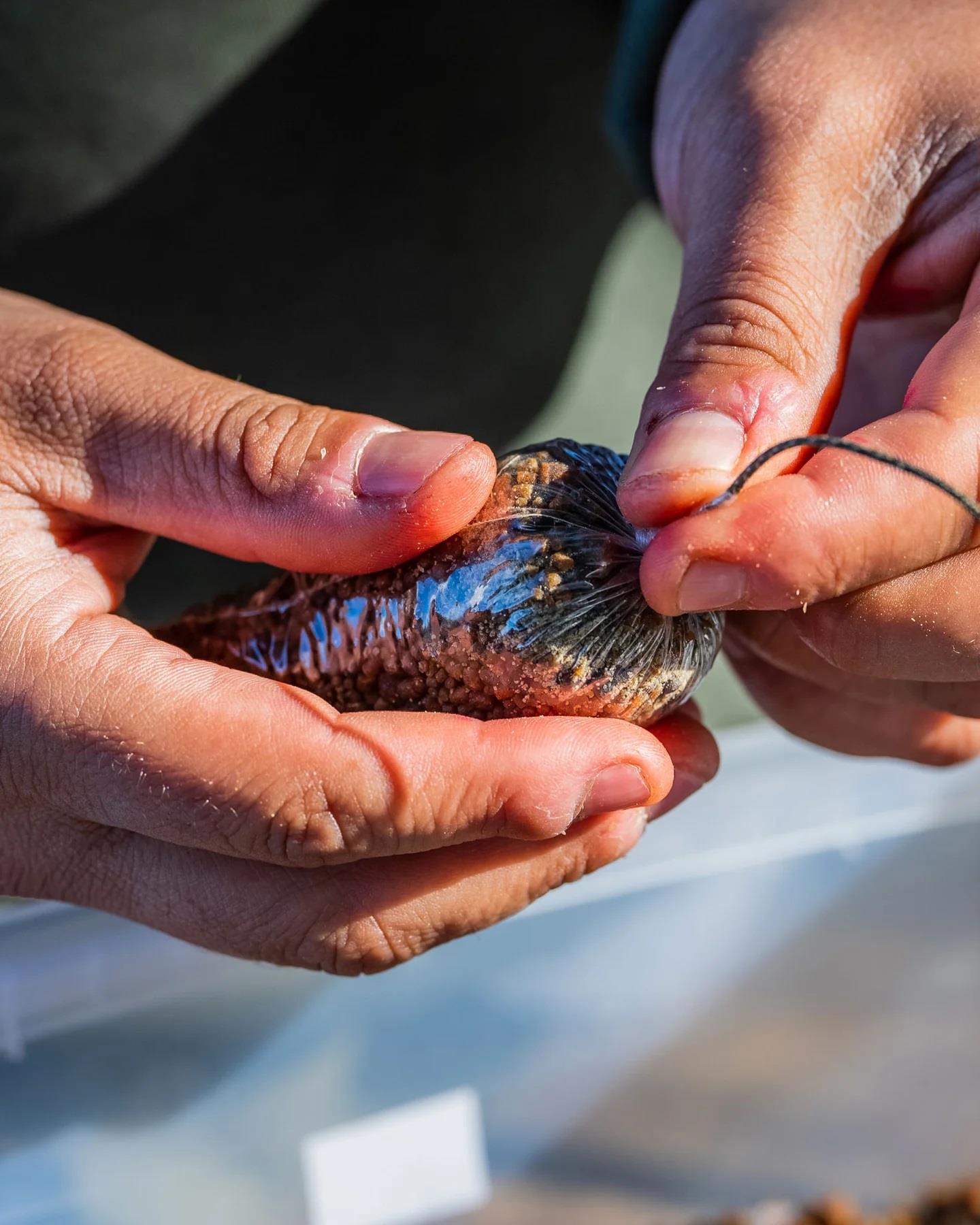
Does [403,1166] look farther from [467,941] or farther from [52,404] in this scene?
[52,404]

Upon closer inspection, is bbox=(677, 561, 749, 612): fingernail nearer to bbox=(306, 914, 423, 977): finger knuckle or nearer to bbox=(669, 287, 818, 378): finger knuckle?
bbox=(669, 287, 818, 378): finger knuckle

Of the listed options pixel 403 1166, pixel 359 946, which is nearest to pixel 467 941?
pixel 403 1166

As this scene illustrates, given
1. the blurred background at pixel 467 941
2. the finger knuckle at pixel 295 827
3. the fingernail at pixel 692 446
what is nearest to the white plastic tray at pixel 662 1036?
the blurred background at pixel 467 941

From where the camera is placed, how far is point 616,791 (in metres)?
0.63

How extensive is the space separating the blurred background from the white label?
0.06 feet

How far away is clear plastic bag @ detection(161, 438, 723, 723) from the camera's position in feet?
2.03

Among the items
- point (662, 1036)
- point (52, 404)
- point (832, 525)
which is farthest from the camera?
point (662, 1036)

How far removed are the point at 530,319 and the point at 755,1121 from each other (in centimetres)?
111

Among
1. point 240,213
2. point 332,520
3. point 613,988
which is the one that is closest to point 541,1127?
point 613,988

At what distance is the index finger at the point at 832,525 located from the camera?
1.77 feet

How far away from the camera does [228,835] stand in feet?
2.06

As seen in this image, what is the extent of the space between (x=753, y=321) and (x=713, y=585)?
0.17 m

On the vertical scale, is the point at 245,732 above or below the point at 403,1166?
above

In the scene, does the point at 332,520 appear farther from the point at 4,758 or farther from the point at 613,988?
the point at 613,988
